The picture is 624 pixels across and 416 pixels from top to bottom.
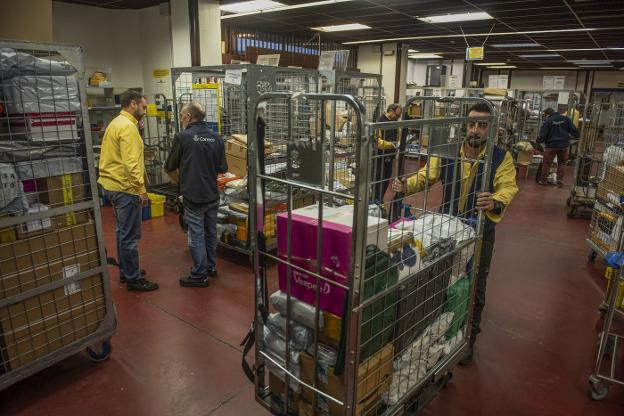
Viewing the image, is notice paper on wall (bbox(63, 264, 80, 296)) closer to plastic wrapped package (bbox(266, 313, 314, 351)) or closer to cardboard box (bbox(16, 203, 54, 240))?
cardboard box (bbox(16, 203, 54, 240))

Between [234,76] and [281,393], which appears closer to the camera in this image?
[281,393]

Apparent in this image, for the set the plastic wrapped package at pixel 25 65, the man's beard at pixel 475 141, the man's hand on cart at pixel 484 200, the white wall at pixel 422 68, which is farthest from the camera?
the white wall at pixel 422 68

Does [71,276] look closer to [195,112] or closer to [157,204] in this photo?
[195,112]

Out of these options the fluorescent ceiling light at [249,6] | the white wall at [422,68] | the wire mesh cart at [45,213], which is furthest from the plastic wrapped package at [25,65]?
the white wall at [422,68]

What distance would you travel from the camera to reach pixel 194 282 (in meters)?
4.02

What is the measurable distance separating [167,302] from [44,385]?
118 cm

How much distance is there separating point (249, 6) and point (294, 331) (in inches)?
280

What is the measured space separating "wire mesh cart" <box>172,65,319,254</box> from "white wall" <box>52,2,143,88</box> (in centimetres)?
265

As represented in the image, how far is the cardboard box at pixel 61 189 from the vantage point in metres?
2.38

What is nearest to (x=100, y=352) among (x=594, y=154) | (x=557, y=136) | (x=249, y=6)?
(x=249, y=6)

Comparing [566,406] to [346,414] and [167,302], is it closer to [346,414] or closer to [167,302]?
[346,414]

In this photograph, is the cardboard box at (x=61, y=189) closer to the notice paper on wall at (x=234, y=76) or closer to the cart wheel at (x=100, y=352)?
the cart wheel at (x=100, y=352)

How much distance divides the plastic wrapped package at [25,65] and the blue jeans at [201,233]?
175 centimetres

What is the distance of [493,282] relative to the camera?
4328 millimetres
